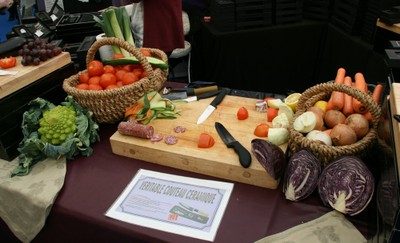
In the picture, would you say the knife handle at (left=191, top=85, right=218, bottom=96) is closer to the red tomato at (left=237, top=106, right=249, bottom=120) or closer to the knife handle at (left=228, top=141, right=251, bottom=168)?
the red tomato at (left=237, top=106, right=249, bottom=120)

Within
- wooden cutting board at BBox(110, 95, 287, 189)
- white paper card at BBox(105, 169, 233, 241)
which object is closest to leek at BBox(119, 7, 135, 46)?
wooden cutting board at BBox(110, 95, 287, 189)

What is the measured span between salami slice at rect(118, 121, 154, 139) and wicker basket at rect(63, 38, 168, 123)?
122 mm

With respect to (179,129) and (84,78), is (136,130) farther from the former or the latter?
(84,78)

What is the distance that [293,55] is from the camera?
3.05 metres

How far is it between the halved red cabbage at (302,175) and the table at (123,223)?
0.05 metres

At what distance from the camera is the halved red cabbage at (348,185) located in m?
0.89

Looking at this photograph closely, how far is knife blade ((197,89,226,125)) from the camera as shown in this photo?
4.43 feet

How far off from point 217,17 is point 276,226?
231 centimetres

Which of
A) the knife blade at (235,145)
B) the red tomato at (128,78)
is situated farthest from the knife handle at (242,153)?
the red tomato at (128,78)

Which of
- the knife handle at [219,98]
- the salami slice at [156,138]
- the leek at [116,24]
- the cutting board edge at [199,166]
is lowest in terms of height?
Answer: the cutting board edge at [199,166]

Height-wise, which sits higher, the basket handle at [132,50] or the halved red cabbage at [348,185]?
the basket handle at [132,50]

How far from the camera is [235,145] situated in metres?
1.15

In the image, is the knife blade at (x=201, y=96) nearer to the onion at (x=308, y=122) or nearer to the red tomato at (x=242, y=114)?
the red tomato at (x=242, y=114)

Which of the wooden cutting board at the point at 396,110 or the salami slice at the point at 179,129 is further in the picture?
the salami slice at the point at 179,129
